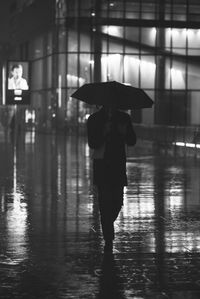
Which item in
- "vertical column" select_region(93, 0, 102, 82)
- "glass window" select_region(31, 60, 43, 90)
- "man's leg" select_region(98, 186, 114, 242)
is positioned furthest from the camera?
"glass window" select_region(31, 60, 43, 90)

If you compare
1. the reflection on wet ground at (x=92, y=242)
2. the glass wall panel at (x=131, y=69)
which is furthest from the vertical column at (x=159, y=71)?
the reflection on wet ground at (x=92, y=242)

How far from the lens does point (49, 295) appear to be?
7059mm

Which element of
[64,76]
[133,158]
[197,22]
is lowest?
[133,158]

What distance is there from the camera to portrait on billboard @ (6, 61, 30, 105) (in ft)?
170

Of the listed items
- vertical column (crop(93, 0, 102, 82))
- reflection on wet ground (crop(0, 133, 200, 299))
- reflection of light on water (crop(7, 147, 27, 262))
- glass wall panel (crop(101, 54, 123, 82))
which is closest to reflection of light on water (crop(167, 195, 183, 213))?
reflection on wet ground (crop(0, 133, 200, 299))

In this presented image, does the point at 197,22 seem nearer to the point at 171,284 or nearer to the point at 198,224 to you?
the point at 198,224

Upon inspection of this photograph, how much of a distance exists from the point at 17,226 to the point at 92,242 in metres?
1.73

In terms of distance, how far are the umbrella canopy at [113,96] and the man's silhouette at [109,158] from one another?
0.13m

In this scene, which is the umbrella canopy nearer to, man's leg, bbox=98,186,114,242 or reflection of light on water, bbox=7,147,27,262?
man's leg, bbox=98,186,114,242

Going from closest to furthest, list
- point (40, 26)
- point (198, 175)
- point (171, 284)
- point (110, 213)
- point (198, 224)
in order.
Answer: point (171, 284) < point (110, 213) < point (198, 224) < point (198, 175) < point (40, 26)

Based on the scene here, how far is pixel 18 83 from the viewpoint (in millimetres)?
53156

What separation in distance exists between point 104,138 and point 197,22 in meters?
50.6

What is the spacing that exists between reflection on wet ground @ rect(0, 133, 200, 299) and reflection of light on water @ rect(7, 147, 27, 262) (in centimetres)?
1

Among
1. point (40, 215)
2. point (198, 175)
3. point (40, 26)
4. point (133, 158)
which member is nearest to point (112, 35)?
point (40, 26)
